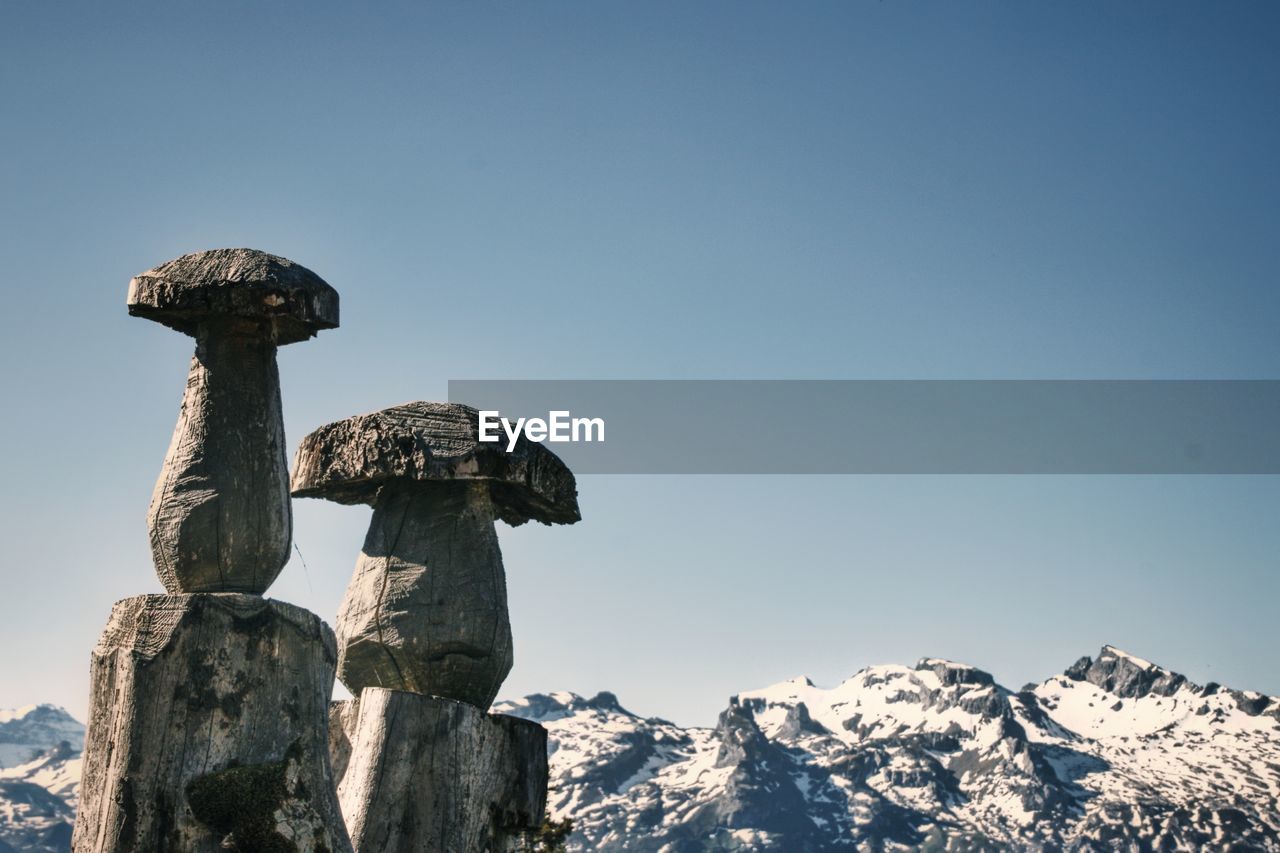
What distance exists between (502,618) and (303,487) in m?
1.73

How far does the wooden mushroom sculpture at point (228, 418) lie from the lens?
29.0ft

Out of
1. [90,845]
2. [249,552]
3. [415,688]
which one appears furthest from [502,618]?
[90,845]

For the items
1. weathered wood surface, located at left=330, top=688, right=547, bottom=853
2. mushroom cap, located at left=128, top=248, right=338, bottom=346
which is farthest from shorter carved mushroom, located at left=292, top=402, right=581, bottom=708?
mushroom cap, located at left=128, top=248, right=338, bottom=346

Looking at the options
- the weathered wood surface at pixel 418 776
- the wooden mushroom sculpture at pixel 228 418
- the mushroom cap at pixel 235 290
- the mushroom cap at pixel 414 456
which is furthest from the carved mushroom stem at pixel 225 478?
the weathered wood surface at pixel 418 776

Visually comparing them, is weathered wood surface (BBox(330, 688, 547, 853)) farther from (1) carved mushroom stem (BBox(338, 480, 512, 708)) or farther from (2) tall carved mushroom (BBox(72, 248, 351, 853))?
(2) tall carved mushroom (BBox(72, 248, 351, 853))

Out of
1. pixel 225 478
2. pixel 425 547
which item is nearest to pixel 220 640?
pixel 225 478

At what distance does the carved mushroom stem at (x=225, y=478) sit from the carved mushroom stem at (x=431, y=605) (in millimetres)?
2006

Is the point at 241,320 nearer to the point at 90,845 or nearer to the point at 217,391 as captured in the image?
the point at 217,391

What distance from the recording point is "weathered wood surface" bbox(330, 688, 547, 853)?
10.5 m

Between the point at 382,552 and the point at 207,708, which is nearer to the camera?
the point at 207,708

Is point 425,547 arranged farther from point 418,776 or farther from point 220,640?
point 220,640

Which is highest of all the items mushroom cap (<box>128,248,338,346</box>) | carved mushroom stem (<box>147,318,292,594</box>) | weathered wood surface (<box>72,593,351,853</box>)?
mushroom cap (<box>128,248,338,346</box>)

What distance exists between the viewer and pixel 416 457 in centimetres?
1099

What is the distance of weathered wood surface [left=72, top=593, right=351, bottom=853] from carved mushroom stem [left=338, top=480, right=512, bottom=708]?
2.04m
